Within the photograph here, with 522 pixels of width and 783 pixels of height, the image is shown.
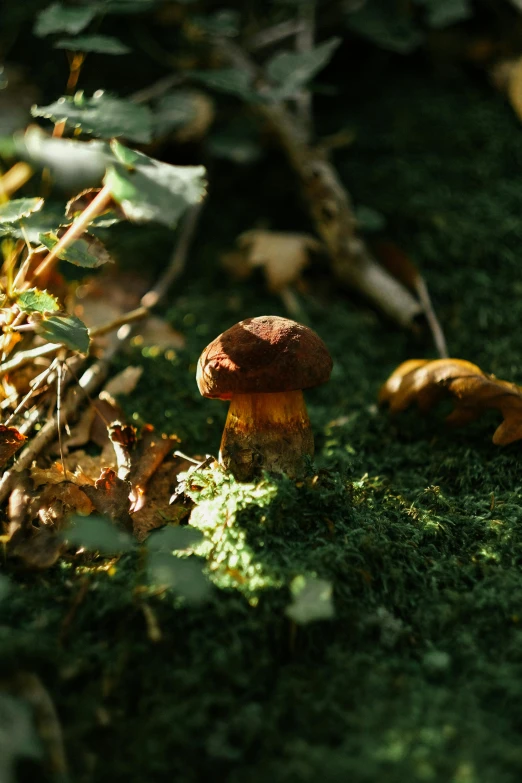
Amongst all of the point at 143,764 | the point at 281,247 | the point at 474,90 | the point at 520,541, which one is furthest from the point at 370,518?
the point at 474,90

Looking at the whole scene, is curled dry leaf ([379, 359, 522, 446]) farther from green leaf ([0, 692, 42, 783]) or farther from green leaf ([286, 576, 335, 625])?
green leaf ([0, 692, 42, 783])

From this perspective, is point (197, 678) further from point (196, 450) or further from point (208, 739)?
point (196, 450)

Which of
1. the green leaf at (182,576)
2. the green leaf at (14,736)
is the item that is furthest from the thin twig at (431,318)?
the green leaf at (14,736)

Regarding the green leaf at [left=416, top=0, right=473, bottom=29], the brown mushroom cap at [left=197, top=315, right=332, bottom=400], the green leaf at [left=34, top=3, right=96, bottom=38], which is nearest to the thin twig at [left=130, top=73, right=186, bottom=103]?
the green leaf at [left=34, top=3, right=96, bottom=38]

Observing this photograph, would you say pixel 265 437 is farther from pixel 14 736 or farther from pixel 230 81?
pixel 230 81

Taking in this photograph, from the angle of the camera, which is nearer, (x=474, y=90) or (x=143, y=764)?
(x=143, y=764)

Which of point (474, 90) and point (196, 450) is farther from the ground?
point (474, 90)
